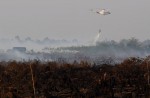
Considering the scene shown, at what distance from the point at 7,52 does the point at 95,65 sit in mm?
47653

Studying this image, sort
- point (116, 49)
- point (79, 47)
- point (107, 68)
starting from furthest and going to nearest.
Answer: point (79, 47) → point (116, 49) → point (107, 68)

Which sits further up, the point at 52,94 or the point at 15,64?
the point at 15,64

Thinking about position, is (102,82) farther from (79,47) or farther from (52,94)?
(79,47)

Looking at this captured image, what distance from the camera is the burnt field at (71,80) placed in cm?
2244

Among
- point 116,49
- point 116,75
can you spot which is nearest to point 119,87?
point 116,75

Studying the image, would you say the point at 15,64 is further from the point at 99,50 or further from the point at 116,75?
the point at 99,50

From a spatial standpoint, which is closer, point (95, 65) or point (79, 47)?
point (95, 65)

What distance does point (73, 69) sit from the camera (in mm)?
23844

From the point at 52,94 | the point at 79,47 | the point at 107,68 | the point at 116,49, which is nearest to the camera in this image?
the point at 52,94

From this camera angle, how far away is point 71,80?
75.8ft

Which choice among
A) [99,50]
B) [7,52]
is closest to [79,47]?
[99,50]

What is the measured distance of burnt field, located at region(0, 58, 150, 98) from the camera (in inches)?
883

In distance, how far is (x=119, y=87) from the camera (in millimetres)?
23141

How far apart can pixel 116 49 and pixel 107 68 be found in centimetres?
4566
